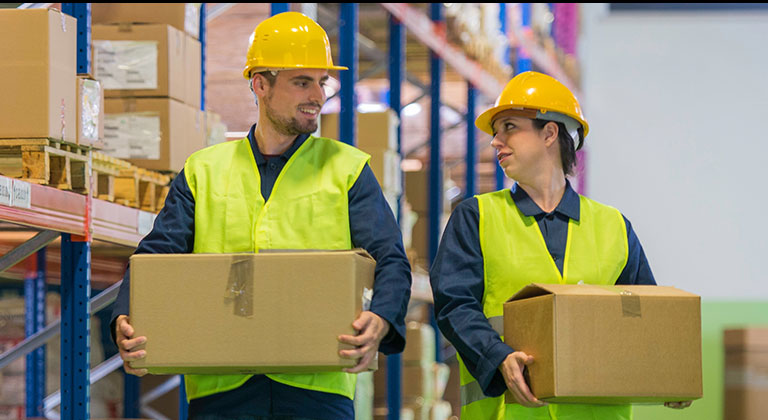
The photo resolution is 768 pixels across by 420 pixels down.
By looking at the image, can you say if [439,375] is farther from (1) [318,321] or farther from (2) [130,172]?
(1) [318,321]

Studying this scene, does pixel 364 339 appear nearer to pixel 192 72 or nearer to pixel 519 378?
pixel 519 378

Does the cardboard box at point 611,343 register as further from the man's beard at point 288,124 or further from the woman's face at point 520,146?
the man's beard at point 288,124

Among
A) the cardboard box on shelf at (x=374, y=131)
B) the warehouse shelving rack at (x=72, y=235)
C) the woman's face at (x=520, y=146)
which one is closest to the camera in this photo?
the woman's face at (x=520, y=146)

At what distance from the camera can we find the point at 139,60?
6.77 meters

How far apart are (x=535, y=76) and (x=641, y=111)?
18.4 meters

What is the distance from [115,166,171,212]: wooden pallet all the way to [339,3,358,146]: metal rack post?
5.97 ft

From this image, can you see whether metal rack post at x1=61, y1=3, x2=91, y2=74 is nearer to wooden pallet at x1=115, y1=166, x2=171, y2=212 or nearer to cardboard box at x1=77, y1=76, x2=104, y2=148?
cardboard box at x1=77, y1=76, x2=104, y2=148

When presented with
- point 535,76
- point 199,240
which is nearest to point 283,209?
point 199,240

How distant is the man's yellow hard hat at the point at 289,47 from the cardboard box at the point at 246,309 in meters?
0.76

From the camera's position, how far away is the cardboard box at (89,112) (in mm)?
5453

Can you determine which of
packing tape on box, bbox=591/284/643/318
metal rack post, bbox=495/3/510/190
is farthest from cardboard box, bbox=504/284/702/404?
metal rack post, bbox=495/3/510/190

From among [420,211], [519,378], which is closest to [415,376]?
[420,211]

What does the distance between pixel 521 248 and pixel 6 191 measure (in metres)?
2.12

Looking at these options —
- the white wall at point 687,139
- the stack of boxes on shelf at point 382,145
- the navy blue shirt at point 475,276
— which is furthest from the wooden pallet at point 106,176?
the white wall at point 687,139
